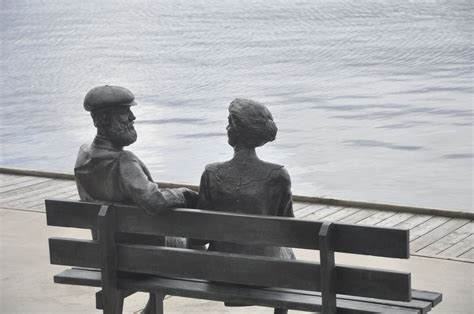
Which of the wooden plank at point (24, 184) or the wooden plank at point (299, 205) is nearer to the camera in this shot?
the wooden plank at point (299, 205)

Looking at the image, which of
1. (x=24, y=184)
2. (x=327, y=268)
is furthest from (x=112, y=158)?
(x=24, y=184)

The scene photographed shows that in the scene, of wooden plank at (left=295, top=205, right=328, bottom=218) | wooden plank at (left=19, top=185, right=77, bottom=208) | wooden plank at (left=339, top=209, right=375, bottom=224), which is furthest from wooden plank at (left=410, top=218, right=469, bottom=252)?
wooden plank at (left=19, top=185, right=77, bottom=208)

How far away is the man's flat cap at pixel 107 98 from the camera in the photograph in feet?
21.2

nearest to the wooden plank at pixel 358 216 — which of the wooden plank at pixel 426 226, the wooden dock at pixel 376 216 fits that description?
the wooden dock at pixel 376 216

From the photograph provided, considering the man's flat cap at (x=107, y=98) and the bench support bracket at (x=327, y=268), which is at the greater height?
the man's flat cap at (x=107, y=98)

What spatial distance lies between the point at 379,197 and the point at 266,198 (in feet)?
16.7

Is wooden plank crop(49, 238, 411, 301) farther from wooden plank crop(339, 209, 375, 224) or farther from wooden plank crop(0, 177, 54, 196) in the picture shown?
wooden plank crop(0, 177, 54, 196)

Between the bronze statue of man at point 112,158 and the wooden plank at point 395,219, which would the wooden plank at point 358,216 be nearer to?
the wooden plank at point 395,219

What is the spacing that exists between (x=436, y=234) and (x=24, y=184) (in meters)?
4.29

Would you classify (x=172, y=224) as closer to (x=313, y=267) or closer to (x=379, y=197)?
(x=313, y=267)

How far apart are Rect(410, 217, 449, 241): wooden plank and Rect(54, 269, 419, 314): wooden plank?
10.5ft

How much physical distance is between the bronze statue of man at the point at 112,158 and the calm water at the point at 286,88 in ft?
15.6

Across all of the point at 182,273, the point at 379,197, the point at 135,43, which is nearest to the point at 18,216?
the point at 379,197

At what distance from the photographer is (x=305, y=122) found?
52.5 feet
